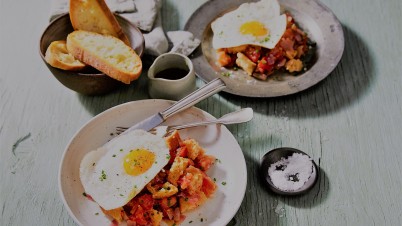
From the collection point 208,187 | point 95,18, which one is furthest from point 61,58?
point 208,187

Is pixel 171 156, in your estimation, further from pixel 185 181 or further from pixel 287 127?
pixel 287 127

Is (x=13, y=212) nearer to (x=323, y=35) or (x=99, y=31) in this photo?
(x=99, y=31)

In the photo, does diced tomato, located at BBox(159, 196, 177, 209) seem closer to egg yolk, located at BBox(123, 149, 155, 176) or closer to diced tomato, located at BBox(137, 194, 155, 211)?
diced tomato, located at BBox(137, 194, 155, 211)

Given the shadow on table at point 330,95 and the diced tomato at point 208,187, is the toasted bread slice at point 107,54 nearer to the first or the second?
the shadow on table at point 330,95

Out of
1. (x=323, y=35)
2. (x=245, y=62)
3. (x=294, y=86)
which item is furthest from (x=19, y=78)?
(x=323, y=35)

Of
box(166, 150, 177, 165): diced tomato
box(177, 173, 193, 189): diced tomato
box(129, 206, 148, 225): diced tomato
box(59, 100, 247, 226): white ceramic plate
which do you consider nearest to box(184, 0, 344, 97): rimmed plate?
box(59, 100, 247, 226): white ceramic plate

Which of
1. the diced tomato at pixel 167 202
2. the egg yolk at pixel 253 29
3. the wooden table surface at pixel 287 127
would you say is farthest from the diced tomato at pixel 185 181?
the egg yolk at pixel 253 29
